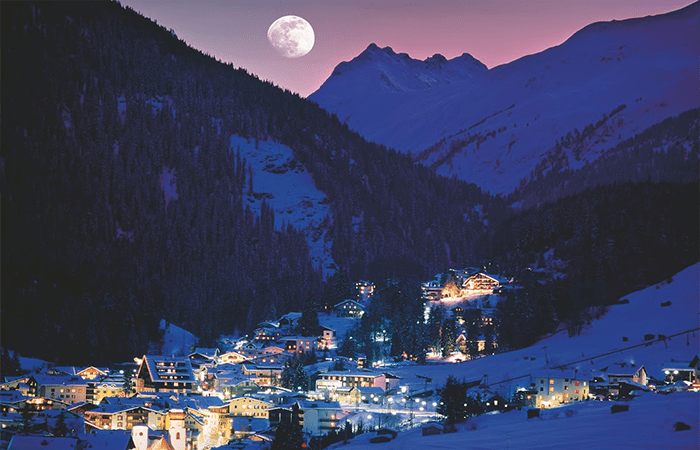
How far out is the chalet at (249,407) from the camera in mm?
77688

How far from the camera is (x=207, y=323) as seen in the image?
12181 cm

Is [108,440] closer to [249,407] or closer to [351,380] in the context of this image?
[249,407]

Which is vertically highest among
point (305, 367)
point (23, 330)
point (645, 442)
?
point (23, 330)

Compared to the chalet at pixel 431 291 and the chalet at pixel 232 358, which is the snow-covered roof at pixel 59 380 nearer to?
the chalet at pixel 232 358

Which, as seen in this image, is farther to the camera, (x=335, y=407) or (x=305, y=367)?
(x=305, y=367)

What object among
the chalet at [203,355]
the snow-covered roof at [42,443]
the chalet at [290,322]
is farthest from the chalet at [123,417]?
the chalet at [290,322]

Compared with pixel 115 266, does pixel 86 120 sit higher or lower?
higher

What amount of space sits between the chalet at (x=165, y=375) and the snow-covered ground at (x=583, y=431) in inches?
1526

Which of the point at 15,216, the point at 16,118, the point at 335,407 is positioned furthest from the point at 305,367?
the point at 16,118

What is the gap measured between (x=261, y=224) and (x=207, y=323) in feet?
161

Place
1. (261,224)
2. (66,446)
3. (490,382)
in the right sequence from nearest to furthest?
(66,446), (490,382), (261,224)

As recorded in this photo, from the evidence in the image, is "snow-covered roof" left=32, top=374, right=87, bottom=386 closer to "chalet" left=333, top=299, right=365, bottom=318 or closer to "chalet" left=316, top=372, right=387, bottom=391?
"chalet" left=316, top=372, right=387, bottom=391

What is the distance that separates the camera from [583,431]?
1676 inches

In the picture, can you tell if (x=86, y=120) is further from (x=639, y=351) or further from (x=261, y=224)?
(x=639, y=351)
